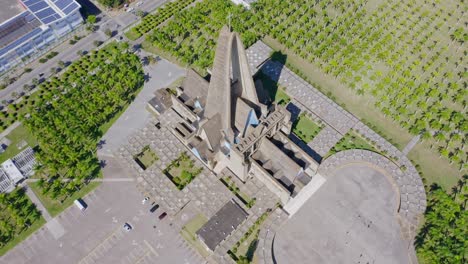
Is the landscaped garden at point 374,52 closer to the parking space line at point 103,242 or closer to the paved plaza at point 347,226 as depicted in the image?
the paved plaza at point 347,226

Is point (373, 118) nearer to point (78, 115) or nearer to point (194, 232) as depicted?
point (194, 232)

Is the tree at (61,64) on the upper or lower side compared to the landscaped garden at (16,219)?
upper

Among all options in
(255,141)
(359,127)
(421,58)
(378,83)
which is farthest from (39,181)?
(421,58)

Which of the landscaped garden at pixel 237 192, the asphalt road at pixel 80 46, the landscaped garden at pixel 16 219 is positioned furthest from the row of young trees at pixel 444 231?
the asphalt road at pixel 80 46

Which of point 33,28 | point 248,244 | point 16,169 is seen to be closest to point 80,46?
point 33,28

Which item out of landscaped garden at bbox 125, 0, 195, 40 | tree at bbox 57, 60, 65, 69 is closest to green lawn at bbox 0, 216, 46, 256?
tree at bbox 57, 60, 65, 69
